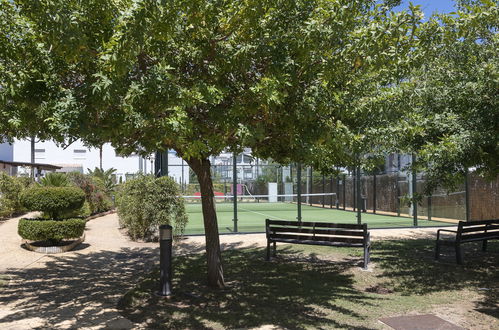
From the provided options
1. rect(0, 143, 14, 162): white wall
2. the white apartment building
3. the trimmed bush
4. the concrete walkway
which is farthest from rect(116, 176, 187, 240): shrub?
the white apartment building

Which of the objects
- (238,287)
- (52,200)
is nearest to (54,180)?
(52,200)

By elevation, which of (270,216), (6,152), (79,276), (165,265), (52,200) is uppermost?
(6,152)

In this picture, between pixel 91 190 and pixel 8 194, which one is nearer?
pixel 8 194

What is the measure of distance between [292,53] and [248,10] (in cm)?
72

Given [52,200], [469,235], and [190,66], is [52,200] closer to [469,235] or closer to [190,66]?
[190,66]

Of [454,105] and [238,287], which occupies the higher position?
[454,105]

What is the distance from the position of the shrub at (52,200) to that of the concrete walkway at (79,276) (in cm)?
107

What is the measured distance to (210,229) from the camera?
23.5 feet

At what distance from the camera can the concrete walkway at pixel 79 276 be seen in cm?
562

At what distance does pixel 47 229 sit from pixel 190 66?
6.95 meters

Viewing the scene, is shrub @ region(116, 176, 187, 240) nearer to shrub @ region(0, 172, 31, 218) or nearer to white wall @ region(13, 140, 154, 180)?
shrub @ region(0, 172, 31, 218)

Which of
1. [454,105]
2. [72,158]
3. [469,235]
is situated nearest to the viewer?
[454,105]

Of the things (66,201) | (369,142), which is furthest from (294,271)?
(66,201)

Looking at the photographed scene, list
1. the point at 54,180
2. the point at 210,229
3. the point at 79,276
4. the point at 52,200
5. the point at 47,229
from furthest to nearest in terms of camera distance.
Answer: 1. the point at 54,180
2. the point at 52,200
3. the point at 47,229
4. the point at 79,276
5. the point at 210,229
